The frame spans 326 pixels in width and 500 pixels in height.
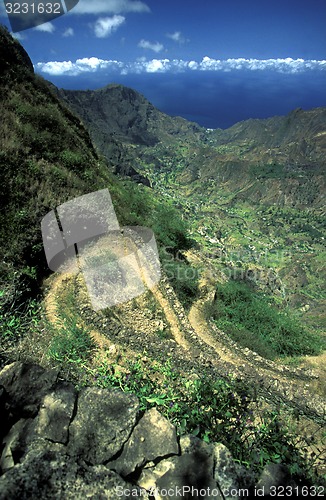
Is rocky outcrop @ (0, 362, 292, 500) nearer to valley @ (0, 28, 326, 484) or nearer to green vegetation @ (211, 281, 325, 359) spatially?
valley @ (0, 28, 326, 484)

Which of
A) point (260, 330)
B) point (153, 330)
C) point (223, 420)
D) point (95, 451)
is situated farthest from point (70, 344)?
point (260, 330)

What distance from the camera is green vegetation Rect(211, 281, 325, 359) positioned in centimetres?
1697

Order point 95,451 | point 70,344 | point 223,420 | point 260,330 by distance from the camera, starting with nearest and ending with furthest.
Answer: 1. point 95,451
2. point 223,420
3. point 70,344
4. point 260,330

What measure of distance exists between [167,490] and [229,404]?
230 centimetres

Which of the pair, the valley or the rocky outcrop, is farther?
the valley

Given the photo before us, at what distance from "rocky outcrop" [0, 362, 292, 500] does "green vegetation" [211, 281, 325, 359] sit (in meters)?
13.3

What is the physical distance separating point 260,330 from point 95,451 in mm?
16474

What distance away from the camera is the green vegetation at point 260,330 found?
17.0 m

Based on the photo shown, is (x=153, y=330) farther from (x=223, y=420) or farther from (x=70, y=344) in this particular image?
(x=223, y=420)

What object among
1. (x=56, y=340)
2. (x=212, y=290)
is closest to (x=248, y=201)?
(x=212, y=290)

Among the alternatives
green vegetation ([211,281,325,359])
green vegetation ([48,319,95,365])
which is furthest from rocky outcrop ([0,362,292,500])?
green vegetation ([211,281,325,359])

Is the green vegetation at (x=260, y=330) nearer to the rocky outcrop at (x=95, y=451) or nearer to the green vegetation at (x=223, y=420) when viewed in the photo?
the green vegetation at (x=223, y=420)

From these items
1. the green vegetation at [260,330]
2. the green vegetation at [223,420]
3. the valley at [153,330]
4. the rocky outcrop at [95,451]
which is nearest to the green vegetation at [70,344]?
the valley at [153,330]

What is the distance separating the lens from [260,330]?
18.7m
